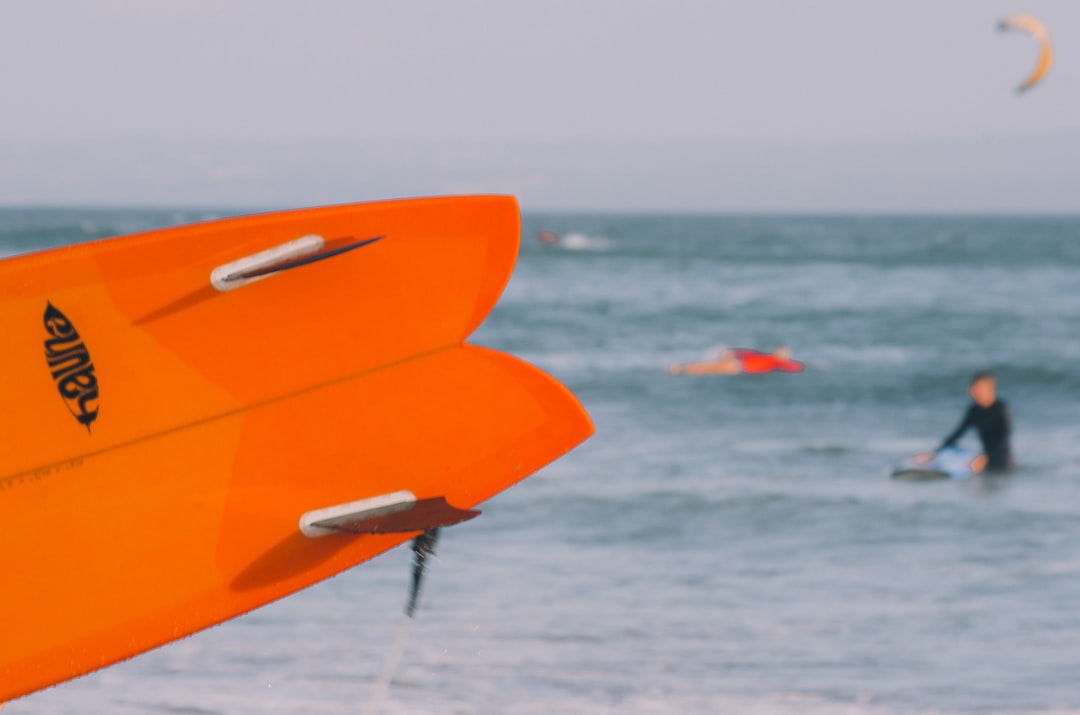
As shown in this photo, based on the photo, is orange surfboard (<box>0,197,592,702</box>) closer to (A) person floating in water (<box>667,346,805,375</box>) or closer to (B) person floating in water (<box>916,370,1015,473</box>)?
(B) person floating in water (<box>916,370,1015,473</box>)

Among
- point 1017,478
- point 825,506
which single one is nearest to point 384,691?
point 825,506

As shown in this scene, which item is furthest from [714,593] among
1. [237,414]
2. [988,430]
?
[988,430]

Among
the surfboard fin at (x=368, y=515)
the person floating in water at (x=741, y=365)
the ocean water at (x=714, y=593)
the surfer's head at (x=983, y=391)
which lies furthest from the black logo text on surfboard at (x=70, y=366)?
the person floating in water at (x=741, y=365)

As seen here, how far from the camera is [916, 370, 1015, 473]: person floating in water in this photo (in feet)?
32.0

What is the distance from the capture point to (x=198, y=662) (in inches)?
211

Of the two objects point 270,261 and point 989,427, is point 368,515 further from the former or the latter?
point 989,427

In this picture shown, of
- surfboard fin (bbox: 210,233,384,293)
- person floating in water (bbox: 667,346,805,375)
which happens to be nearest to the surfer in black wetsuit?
person floating in water (bbox: 667,346,805,375)

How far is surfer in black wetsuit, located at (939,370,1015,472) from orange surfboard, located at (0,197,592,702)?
19.8 ft

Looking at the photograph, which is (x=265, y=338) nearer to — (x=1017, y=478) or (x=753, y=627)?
(x=753, y=627)

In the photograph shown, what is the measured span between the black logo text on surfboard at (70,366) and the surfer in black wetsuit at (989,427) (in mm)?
7063

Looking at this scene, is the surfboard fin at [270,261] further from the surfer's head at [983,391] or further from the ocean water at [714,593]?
the surfer's head at [983,391]

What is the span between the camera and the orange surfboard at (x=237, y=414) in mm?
4051

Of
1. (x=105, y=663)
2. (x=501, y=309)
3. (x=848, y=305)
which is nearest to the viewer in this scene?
(x=105, y=663)

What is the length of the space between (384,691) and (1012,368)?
14.4 meters
